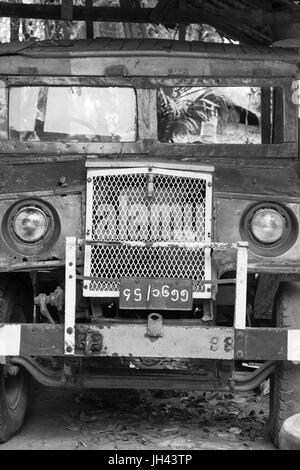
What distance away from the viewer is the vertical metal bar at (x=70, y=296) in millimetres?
5320

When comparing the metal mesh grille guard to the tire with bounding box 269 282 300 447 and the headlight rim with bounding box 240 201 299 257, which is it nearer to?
the headlight rim with bounding box 240 201 299 257

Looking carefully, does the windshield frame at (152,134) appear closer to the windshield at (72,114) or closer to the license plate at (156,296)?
the windshield at (72,114)

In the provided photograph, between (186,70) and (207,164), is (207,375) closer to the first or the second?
(207,164)

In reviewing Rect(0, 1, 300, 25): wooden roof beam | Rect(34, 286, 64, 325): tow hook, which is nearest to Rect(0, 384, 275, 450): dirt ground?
Rect(34, 286, 64, 325): tow hook

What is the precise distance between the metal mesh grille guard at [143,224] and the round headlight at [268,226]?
1.10 feet

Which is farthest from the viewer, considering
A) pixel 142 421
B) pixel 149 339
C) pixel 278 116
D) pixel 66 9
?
pixel 66 9

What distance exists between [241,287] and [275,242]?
1.63ft

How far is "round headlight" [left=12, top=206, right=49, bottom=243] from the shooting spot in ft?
18.7

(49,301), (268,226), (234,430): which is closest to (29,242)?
(49,301)

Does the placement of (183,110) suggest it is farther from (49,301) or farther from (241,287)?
(49,301)

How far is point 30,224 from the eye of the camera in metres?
5.73

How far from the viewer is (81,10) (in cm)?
827

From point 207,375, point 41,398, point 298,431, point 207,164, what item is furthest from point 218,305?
point 298,431
